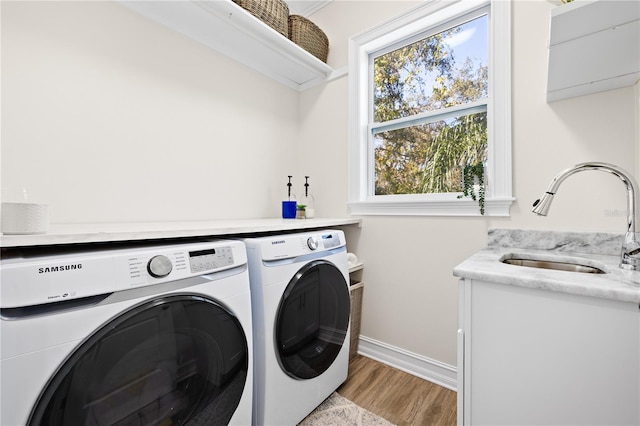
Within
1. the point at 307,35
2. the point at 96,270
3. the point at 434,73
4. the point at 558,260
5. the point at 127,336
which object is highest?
the point at 307,35

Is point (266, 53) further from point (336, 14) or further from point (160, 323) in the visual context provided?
point (160, 323)

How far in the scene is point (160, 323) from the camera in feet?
2.87

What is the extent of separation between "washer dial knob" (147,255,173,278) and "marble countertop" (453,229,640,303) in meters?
0.97

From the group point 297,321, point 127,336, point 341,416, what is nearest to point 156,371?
point 127,336

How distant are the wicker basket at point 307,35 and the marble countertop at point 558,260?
70.5 inches

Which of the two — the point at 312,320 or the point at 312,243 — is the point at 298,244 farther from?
the point at 312,320

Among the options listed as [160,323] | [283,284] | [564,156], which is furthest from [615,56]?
[160,323]

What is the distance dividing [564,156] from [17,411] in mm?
2131

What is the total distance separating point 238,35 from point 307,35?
1.79 ft

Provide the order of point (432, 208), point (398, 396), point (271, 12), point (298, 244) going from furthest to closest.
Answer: point (271, 12) < point (432, 208) < point (398, 396) < point (298, 244)

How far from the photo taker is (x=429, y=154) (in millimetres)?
1892

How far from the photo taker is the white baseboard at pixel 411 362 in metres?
1.66

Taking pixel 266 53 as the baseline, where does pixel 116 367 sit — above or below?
below

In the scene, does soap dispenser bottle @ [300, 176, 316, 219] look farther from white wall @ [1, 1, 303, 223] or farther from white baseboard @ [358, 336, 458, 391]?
white baseboard @ [358, 336, 458, 391]
